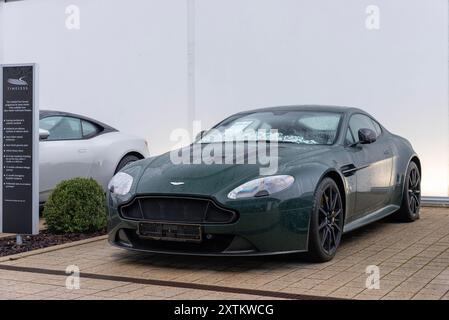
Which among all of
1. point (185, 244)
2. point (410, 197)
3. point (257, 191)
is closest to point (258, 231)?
point (257, 191)

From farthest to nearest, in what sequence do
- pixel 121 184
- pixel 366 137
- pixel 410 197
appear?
pixel 410 197 → pixel 366 137 → pixel 121 184

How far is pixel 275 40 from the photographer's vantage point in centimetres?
948

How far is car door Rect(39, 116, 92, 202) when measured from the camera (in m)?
7.83

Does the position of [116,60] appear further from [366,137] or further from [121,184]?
[366,137]

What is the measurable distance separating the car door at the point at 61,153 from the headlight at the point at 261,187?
363 cm

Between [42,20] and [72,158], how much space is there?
4.27m

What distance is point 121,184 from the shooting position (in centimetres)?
544

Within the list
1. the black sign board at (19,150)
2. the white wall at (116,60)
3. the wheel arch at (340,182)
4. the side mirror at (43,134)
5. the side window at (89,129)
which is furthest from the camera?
the white wall at (116,60)

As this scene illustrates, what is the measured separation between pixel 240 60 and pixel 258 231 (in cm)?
526

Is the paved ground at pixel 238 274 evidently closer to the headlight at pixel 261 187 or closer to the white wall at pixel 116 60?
the headlight at pixel 261 187

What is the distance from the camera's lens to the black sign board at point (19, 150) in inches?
248

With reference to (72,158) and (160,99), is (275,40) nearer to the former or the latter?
(160,99)

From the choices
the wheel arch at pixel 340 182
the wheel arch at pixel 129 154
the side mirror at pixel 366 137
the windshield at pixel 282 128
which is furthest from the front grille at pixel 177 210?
the wheel arch at pixel 129 154

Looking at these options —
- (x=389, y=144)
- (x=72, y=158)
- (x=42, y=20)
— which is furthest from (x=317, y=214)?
(x=42, y=20)
